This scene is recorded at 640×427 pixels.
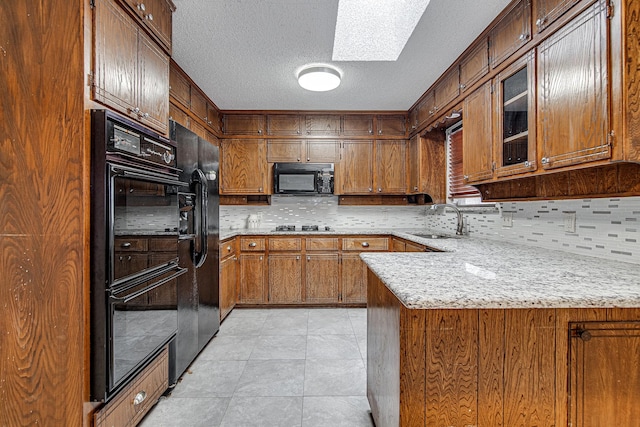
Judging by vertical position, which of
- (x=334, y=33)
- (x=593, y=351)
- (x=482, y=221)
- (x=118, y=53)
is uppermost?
(x=334, y=33)

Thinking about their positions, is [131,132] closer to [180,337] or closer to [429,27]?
[180,337]

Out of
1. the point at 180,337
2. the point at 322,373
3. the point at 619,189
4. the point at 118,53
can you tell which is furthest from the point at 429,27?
the point at 180,337

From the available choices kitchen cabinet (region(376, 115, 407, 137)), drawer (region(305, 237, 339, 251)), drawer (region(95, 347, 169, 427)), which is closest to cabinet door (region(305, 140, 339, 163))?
kitchen cabinet (region(376, 115, 407, 137))

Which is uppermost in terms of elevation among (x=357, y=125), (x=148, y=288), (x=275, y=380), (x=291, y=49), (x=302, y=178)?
(x=291, y=49)

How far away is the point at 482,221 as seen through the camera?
268 cm

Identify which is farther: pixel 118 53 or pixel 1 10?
pixel 118 53

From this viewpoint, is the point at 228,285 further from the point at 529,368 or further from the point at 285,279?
the point at 529,368

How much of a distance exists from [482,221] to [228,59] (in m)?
2.67

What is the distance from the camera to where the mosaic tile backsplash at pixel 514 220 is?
1.48 metres

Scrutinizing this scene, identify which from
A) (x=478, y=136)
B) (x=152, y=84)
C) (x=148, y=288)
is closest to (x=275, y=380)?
(x=148, y=288)

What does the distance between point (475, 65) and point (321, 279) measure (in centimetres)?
260

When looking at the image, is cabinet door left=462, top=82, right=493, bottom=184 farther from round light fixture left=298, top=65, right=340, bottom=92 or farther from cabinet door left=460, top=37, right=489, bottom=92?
round light fixture left=298, top=65, right=340, bottom=92

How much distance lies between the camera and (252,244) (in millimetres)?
3471

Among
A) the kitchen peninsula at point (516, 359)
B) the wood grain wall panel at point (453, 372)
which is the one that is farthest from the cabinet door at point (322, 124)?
the wood grain wall panel at point (453, 372)
